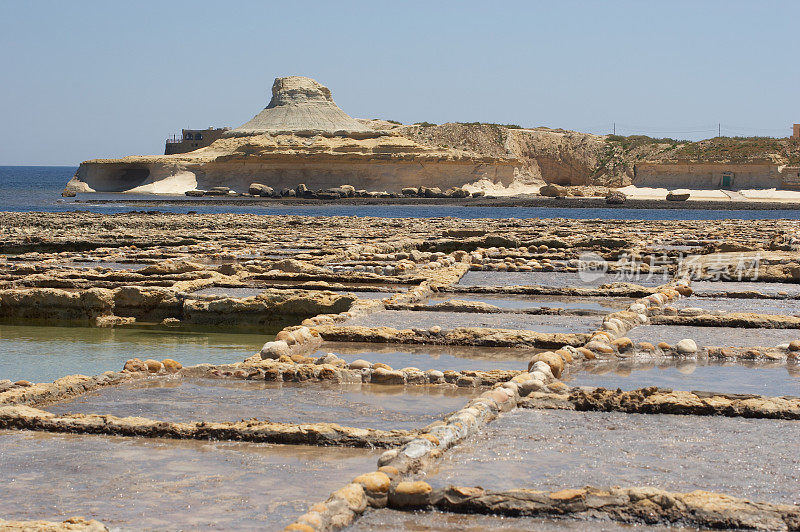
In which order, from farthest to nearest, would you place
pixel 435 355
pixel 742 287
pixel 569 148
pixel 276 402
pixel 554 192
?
pixel 569 148
pixel 554 192
pixel 742 287
pixel 435 355
pixel 276 402

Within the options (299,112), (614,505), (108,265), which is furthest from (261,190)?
(614,505)

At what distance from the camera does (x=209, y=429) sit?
535 centimetres

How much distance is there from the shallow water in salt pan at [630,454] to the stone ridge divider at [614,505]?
24 centimetres

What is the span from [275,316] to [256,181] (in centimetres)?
6467

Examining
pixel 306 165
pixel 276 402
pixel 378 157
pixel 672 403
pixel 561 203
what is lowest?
pixel 561 203

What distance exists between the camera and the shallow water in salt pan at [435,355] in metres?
7.51

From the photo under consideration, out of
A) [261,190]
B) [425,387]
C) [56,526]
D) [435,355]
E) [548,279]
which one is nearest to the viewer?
[56,526]

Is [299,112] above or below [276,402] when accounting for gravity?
above

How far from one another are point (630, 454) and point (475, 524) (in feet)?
4.23

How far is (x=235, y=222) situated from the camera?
3109 cm

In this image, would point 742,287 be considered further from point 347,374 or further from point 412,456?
point 412,456

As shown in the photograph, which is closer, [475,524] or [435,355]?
[475,524]

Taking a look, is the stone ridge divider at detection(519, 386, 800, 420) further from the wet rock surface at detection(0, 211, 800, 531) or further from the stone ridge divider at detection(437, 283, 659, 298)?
the stone ridge divider at detection(437, 283, 659, 298)

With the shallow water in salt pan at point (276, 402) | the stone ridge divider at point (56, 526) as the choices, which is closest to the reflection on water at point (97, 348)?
the shallow water in salt pan at point (276, 402)
